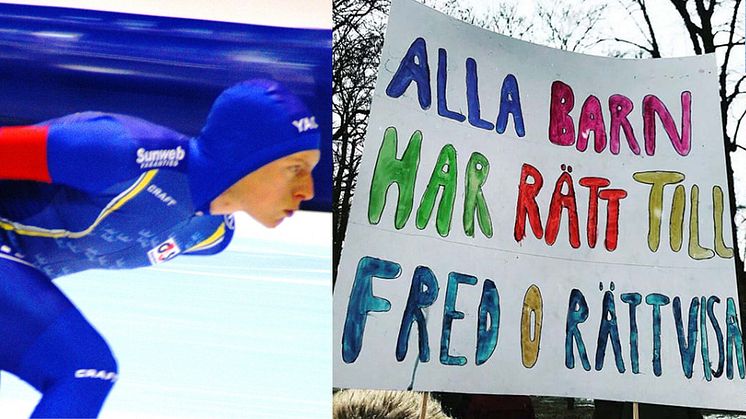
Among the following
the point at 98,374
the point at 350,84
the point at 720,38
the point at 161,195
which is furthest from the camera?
the point at 720,38

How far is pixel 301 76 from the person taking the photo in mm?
2092

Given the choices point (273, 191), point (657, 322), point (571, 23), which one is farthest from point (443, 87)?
point (571, 23)

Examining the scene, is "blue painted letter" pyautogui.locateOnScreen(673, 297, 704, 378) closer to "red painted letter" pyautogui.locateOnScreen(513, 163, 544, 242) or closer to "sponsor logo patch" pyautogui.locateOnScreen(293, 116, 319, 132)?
"red painted letter" pyautogui.locateOnScreen(513, 163, 544, 242)

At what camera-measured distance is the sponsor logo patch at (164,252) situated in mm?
1953

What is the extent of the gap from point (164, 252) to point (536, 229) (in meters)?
0.87

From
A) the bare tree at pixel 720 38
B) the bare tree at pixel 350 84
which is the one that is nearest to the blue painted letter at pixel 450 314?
the bare tree at pixel 350 84

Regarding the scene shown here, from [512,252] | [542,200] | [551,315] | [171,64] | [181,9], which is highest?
[181,9]

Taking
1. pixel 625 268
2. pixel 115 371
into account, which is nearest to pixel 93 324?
pixel 115 371

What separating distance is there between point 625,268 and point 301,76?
92 cm

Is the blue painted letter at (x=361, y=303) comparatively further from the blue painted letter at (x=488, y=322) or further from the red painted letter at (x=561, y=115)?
the red painted letter at (x=561, y=115)

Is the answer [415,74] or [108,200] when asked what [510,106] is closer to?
[415,74]

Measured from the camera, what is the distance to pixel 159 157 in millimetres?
1959

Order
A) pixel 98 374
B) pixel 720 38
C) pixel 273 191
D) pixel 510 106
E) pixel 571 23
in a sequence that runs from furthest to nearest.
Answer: pixel 720 38 < pixel 571 23 < pixel 510 106 < pixel 273 191 < pixel 98 374

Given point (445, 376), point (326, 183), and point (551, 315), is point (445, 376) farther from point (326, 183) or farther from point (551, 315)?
point (326, 183)
